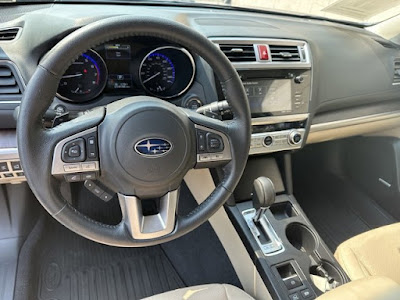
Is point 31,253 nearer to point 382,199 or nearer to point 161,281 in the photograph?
point 161,281

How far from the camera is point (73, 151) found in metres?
0.78

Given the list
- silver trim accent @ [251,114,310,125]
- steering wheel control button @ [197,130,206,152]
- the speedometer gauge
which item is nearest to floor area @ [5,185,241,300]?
silver trim accent @ [251,114,310,125]

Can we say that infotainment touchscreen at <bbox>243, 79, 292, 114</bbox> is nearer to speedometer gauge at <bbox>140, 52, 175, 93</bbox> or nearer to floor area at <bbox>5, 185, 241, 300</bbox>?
speedometer gauge at <bbox>140, 52, 175, 93</bbox>

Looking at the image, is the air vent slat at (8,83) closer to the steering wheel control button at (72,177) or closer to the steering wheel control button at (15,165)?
the steering wheel control button at (15,165)

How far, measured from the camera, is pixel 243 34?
125 centimetres

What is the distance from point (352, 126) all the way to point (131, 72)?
0.99 meters

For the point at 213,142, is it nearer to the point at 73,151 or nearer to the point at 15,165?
the point at 73,151

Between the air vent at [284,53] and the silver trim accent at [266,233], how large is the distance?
1.75ft

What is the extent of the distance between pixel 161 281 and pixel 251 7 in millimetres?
1213

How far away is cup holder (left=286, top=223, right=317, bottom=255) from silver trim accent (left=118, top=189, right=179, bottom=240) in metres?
0.59

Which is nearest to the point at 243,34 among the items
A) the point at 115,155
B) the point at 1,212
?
the point at 115,155

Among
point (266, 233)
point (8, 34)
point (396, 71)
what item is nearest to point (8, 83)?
point (8, 34)

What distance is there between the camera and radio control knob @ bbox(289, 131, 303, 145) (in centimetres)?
135

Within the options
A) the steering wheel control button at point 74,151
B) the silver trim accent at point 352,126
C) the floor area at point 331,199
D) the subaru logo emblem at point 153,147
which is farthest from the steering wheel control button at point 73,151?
the floor area at point 331,199
